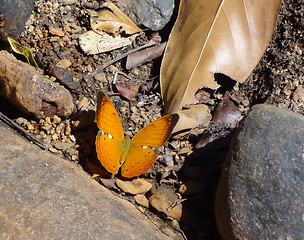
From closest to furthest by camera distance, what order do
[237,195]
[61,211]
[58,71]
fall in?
[61,211]
[237,195]
[58,71]

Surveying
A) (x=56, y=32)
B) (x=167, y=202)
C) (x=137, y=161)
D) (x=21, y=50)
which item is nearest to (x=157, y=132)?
(x=137, y=161)

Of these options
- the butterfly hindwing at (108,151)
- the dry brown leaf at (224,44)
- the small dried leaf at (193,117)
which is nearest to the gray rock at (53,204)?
the butterfly hindwing at (108,151)

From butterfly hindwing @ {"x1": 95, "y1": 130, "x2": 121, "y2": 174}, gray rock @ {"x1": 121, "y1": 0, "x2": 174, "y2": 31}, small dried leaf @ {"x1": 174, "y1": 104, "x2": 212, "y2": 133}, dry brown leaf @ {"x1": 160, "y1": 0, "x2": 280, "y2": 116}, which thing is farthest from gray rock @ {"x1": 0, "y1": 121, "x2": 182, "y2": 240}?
gray rock @ {"x1": 121, "y1": 0, "x2": 174, "y2": 31}

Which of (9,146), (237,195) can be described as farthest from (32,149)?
(237,195)

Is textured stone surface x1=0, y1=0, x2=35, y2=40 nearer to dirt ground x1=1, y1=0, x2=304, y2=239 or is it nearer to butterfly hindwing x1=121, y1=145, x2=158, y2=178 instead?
dirt ground x1=1, y1=0, x2=304, y2=239

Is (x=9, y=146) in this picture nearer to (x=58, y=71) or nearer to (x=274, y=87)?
(x=58, y=71)

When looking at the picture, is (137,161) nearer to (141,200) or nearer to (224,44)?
(141,200)

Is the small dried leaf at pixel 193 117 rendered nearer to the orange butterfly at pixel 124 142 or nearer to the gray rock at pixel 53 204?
the orange butterfly at pixel 124 142
